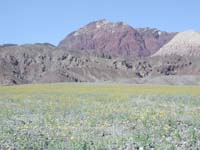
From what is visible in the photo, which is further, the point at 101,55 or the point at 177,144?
the point at 101,55

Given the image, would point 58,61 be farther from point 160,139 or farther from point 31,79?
point 160,139

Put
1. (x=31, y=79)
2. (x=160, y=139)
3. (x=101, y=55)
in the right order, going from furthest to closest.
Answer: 1. (x=101, y=55)
2. (x=31, y=79)
3. (x=160, y=139)

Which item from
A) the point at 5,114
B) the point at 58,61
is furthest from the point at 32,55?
the point at 5,114

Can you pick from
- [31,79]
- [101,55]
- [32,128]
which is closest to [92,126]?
[32,128]

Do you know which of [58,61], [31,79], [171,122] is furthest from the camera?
[58,61]

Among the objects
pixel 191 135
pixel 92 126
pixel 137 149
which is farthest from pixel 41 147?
pixel 92 126

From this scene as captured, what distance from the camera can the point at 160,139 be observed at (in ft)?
39.7

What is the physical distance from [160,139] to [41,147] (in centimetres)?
292

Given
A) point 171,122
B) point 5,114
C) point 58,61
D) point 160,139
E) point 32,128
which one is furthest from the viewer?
point 58,61

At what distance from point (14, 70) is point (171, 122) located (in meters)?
120

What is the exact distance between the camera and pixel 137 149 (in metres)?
10.7

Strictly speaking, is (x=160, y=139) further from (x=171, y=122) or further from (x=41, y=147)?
(x=171, y=122)

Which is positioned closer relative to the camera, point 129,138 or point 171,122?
point 129,138

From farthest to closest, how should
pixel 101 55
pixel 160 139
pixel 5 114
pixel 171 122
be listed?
pixel 101 55 → pixel 5 114 → pixel 171 122 → pixel 160 139
